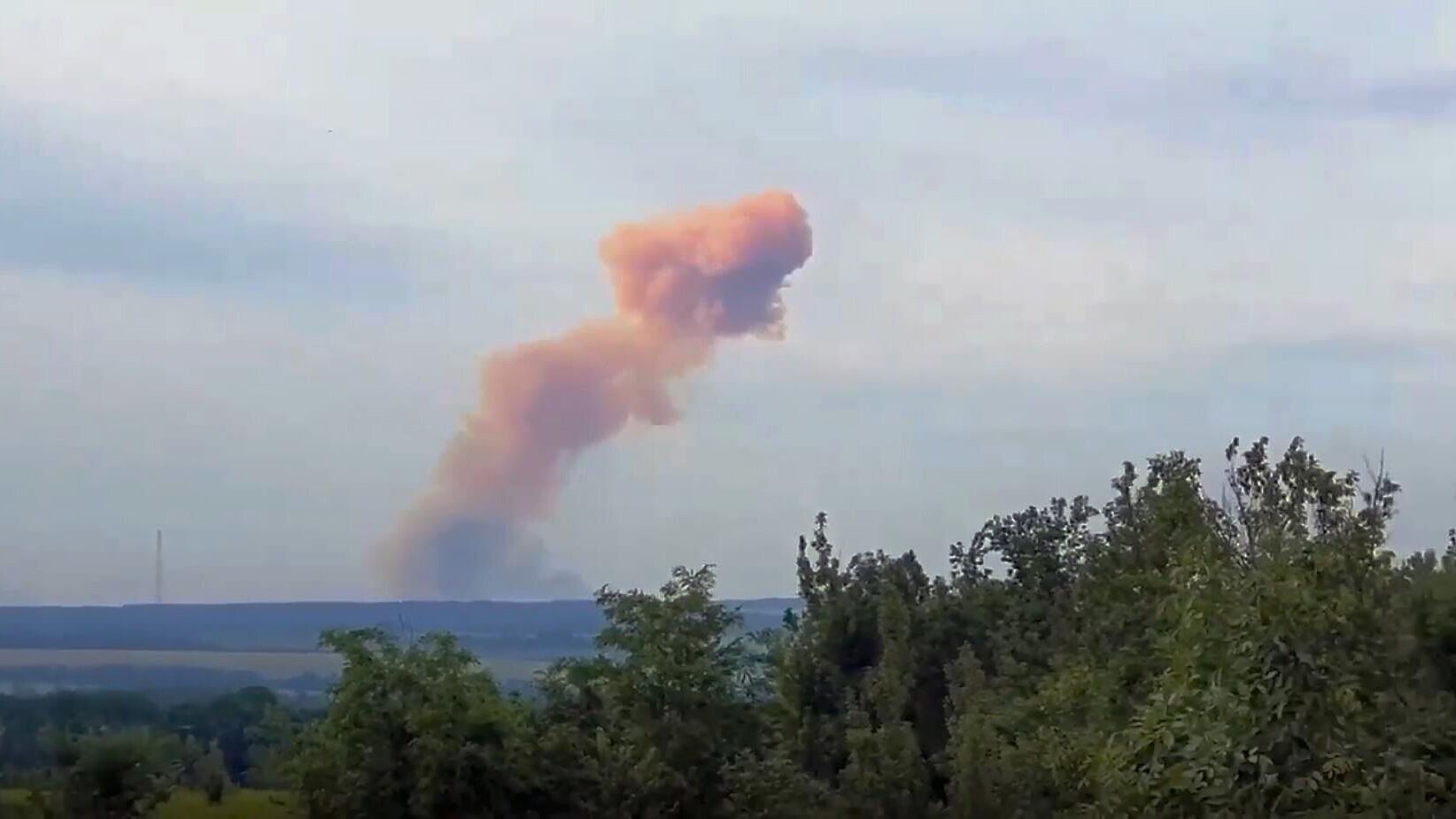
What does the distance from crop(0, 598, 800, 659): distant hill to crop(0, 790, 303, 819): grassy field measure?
→ 5.19 m

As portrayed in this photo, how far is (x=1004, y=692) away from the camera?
2498 cm

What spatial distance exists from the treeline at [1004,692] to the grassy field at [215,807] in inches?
33.6

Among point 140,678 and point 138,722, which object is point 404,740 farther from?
point 140,678

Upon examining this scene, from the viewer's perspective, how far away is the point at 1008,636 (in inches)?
1076

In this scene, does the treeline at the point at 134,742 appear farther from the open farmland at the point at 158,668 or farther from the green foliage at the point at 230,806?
the open farmland at the point at 158,668

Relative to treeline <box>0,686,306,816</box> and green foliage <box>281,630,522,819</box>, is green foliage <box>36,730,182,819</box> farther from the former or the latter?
green foliage <box>281,630,522,819</box>

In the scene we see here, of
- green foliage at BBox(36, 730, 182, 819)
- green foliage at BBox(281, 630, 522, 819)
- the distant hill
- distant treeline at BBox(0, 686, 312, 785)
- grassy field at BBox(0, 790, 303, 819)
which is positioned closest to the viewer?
green foliage at BBox(281, 630, 522, 819)

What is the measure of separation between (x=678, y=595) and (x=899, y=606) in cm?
361

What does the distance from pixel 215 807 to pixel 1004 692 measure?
11543 millimetres

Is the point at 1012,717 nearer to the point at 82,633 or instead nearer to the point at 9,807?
the point at 9,807

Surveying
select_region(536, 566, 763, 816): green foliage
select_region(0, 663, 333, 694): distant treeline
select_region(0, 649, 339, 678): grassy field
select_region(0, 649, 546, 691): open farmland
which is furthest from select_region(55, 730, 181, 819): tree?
select_region(0, 649, 339, 678): grassy field

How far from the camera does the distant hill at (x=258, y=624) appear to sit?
119 feet

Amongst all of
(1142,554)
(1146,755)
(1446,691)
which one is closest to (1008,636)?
(1142,554)

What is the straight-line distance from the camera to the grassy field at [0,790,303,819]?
26.1 m
